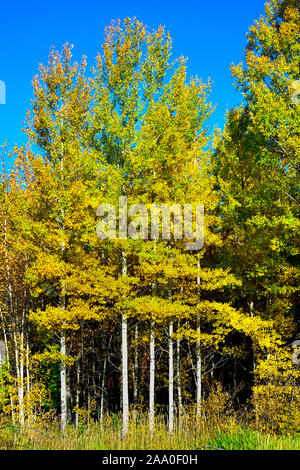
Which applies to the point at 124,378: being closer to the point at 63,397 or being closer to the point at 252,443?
the point at 63,397

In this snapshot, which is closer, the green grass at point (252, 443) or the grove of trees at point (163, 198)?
the green grass at point (252, 443)

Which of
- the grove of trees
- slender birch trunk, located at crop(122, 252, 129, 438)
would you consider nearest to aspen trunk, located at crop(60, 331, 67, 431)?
Result: the grove of trees

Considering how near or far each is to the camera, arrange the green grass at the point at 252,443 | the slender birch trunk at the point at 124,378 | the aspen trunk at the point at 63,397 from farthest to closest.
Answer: the aspen trunk at the point at 63,397 → the slender birch trunk at the point at 124,378 → the green grass at the point at 252,443

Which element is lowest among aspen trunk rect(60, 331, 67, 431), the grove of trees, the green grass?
aspen trunk rect(60, 331, 67, 431)

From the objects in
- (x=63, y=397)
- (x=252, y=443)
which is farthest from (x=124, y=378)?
(x=252, y=443)

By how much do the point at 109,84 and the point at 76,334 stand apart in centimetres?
1176

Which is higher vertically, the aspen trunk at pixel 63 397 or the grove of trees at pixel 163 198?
the grove of trees at pixel 163 198

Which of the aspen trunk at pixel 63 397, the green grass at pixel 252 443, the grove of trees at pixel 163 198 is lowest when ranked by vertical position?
the aspen trunk at pixel 63 397

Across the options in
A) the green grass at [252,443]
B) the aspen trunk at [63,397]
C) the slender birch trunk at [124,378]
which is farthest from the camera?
the aspen trunk at [63,397]

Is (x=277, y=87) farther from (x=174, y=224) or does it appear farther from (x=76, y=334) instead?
(x=76, y=334)

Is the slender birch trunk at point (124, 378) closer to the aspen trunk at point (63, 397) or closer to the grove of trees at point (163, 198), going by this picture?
the grove of trees at point (163, 198)

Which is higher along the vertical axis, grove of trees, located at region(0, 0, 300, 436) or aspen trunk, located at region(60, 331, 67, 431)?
grove of trees, located at region(0, 0, 300, 436)

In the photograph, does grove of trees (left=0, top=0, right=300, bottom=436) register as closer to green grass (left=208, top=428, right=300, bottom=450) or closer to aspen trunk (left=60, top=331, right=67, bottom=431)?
aspen trunk (left=60, top=331, right=67, bottom=431)

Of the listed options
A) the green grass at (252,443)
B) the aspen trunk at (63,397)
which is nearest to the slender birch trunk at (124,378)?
the aspen trunk at (63,397)
